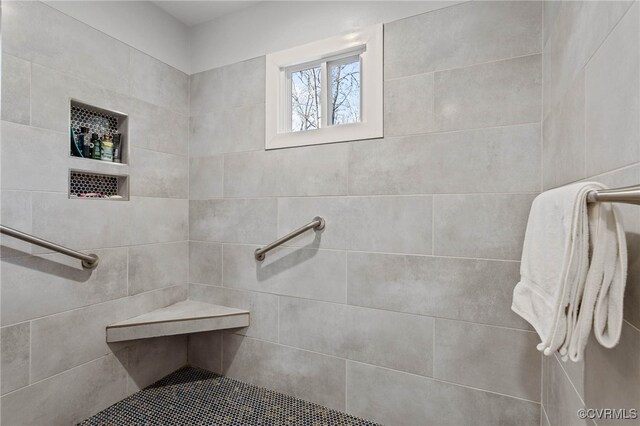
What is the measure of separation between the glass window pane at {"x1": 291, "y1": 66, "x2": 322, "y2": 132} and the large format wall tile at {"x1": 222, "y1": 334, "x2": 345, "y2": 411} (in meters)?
1.31

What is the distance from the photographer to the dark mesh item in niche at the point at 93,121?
1.62 meters

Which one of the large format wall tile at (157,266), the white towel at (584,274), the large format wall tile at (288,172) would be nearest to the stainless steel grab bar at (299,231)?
the large format wall tile at (288,172)

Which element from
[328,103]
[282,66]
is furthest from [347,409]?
[282,66]

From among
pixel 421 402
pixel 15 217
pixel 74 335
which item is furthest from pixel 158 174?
pixel 421 402

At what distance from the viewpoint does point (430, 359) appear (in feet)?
4.83

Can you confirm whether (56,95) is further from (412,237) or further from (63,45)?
(412,237)

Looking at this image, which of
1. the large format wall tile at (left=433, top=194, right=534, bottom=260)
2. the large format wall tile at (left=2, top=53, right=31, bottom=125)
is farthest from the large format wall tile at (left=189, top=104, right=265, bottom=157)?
the large format wall tile at (left=433, top=194, right=534, bottom=260)

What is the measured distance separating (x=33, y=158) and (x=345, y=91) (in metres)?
1.53

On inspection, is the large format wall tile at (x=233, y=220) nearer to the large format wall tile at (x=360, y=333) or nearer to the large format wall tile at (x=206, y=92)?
the large format wall tile at (x=360, y=333)

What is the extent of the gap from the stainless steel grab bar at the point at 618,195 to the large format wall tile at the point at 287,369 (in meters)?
1.42

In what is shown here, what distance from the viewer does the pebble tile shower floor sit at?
1569 millimetres

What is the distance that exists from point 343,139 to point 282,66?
0.62 m
